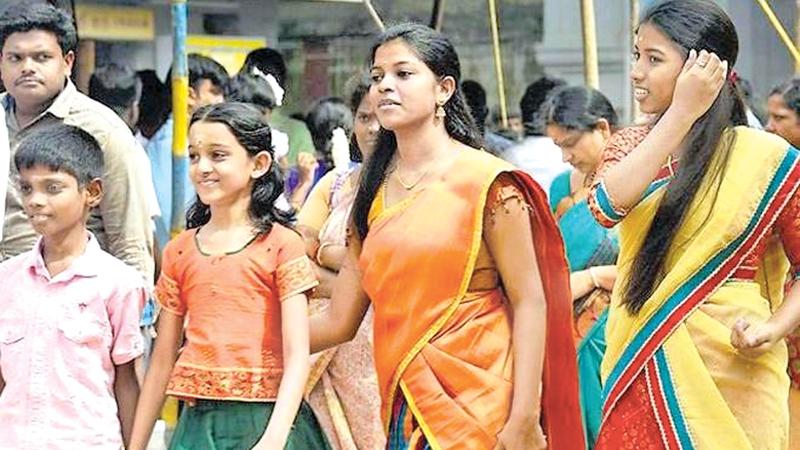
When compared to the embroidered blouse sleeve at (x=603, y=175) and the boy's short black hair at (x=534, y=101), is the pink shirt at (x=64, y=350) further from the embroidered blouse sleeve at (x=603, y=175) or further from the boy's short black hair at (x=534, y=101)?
the boy's short black hair at (x=534, y=101)

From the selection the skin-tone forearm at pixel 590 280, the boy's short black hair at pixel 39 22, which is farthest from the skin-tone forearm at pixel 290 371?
the skin-tone forearm at pixel 590 280

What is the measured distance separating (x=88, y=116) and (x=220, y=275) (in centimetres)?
96

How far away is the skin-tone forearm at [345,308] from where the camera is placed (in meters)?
3.86

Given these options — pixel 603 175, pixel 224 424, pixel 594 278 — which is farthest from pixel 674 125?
pixel 594 278

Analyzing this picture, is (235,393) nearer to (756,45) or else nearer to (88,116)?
(88,116)

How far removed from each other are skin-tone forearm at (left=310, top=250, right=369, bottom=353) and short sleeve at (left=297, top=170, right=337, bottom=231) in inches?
35.6

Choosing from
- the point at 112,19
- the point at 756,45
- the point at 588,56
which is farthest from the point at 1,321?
the point at 756,45

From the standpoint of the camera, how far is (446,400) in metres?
3.53

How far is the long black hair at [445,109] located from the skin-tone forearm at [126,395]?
73 cm

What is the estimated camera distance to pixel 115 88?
7.46 m

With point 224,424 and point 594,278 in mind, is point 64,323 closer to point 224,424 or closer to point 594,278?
point 224,424

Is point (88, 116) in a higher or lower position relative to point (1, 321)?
higher

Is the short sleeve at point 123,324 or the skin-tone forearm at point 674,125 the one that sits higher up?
the skin-tone forearm at point 674,125

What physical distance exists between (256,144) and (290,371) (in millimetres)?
604
